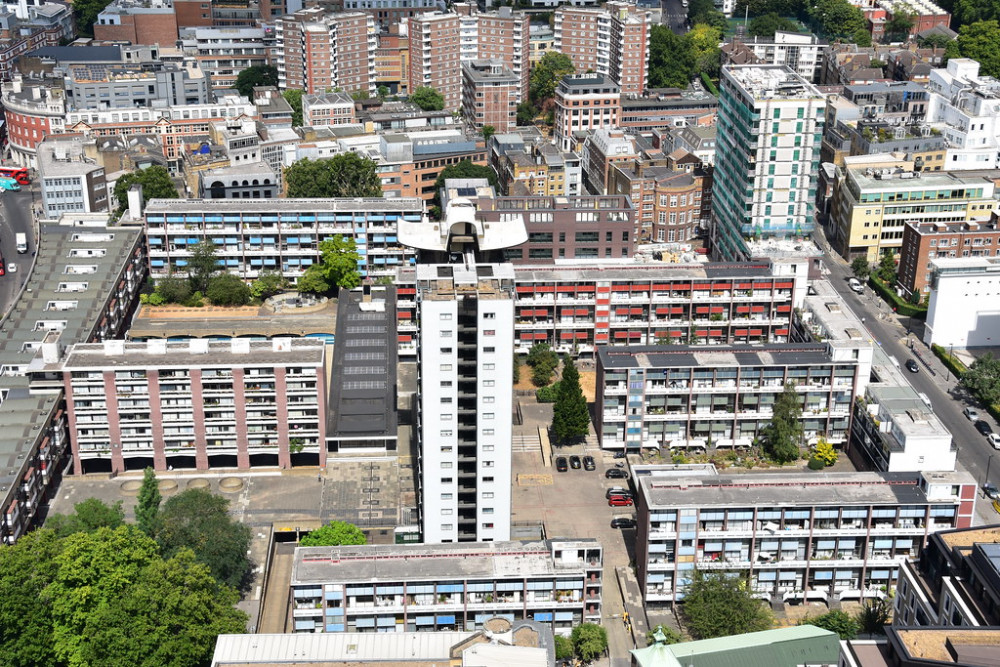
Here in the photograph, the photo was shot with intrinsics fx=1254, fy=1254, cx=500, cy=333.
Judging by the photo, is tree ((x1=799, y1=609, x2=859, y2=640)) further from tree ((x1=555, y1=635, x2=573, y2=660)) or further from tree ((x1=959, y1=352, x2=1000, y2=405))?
tree ((x1=959, y1=352, x2=1000, y2=405))

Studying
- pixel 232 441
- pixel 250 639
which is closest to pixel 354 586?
pixel 250 639

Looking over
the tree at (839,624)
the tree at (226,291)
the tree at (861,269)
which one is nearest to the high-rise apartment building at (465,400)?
the tree at (839,624)

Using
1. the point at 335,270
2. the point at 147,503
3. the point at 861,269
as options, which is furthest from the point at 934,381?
the point at 147,503

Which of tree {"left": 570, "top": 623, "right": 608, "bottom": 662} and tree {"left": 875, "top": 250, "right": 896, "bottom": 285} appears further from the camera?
tree {"left": 875, "top": 250, "right": 896, "bottom": 285}

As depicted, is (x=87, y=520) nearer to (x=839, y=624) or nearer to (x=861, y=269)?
(x=839, y=624)

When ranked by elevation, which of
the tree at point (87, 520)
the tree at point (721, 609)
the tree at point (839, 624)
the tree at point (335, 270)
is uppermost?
the tree at point (335, 270)

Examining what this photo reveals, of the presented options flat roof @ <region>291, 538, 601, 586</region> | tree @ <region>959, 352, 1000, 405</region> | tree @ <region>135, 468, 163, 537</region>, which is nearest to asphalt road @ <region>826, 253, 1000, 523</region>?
tree @ <region>959, 352, 1000, 405</region>

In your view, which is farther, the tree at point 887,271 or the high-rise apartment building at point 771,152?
the tree at point 887,271

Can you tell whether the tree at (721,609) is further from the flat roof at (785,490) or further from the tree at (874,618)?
the tree at (874,618)
